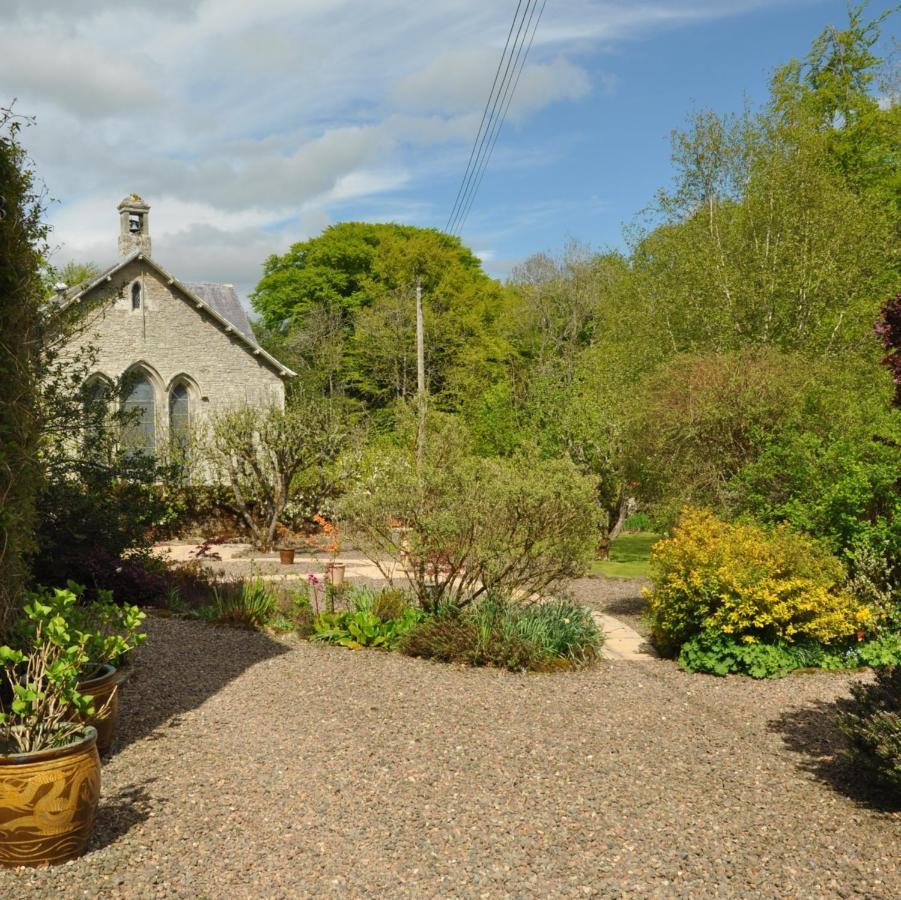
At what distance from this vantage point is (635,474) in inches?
498

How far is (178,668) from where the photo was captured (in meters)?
8.16

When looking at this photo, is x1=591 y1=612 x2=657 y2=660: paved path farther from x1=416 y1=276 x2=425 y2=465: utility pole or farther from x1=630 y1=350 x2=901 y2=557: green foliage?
x1=416 y1=276 x2=425 y2=465: utility pole

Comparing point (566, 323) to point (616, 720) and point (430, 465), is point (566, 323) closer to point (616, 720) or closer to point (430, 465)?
point (430, 465)

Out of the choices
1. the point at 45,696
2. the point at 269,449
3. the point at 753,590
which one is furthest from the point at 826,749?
the point at 269,449

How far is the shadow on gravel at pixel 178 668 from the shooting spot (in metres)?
6.58

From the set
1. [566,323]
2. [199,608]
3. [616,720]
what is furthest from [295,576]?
[566,323]

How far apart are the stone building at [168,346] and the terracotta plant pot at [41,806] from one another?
23.6 metres

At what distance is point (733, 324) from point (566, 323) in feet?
71.1

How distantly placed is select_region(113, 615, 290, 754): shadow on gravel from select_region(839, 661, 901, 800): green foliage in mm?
4844

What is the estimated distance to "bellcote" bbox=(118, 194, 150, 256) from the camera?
30.1m

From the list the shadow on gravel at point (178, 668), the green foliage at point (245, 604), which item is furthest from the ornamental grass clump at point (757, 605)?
the green foliage at point (245, 604)

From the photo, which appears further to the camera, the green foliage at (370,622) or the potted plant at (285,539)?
the potted plant at (285,539)

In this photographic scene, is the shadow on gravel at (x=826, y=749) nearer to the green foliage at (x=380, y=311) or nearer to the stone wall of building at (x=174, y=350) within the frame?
the stone wall of building at (x=174, y=350)

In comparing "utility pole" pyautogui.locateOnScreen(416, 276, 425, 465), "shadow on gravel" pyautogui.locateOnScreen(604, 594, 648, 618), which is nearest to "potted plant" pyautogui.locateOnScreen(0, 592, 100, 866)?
"utility pole" pyautogui.locateOnScreen(416, 276, 425, 465)
